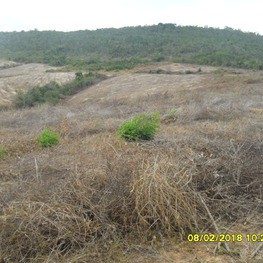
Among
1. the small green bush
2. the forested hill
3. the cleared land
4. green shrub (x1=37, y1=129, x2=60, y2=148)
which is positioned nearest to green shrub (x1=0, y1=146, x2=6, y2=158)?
green shrub (x1=37, y1=129, x2=60, y2=148)

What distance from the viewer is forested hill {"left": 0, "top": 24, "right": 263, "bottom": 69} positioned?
3531 cm

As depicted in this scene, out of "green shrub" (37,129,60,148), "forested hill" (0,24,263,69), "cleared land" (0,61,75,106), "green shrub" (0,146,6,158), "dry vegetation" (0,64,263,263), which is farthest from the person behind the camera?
"forested hill" (0,24,263,69)

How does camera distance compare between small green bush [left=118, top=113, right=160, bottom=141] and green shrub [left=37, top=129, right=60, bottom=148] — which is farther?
green shrub [left=37, top=129, right=60, bottom=148]

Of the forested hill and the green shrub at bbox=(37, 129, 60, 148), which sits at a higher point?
the forested hill

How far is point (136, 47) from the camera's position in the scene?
45938mm

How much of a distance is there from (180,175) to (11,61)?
43757mm

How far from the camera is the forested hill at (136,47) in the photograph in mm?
35312

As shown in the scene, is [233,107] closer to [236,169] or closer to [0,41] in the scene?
[236,169]

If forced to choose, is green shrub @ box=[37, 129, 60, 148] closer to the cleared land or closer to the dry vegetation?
the dry vegetation
